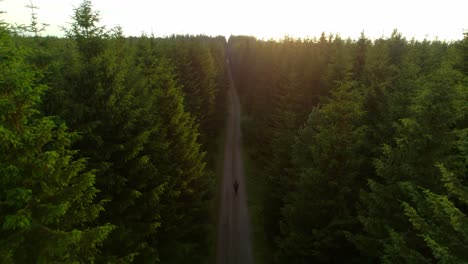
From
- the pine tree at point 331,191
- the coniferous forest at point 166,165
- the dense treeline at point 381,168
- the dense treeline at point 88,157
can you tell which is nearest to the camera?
the dense treeline at point 88,157

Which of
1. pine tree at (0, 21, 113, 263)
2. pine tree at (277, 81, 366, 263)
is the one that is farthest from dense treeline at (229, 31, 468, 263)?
pine tree at (0, 21, 113, 263)

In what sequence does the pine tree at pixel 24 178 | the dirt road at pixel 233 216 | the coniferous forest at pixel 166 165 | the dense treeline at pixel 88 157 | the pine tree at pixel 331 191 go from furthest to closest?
1. the dirt road at pixel 233 216
2. the pine tree at pixel 331 191
3. the coniferous forest at pixel 166 165
4. the dense treeline at pixel 88 157
5. the pine tree at pixel 24 178

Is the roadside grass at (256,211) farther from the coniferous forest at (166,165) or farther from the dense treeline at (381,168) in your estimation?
the dense treeline at (381,168)

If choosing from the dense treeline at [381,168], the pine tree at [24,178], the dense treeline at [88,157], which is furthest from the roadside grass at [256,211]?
→ the pine tree at [24,178]

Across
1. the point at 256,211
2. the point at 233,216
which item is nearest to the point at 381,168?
the point at 256,211

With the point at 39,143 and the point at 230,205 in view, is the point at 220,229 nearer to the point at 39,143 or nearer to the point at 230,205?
the point at 230,205

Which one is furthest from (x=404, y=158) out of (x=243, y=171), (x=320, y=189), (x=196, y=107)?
(x=243, y=171)

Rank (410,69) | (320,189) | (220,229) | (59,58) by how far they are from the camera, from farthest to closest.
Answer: (220,229) < (410,69) < (320,189) < (59,58)

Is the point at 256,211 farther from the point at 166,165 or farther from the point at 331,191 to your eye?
the point at 166,165
